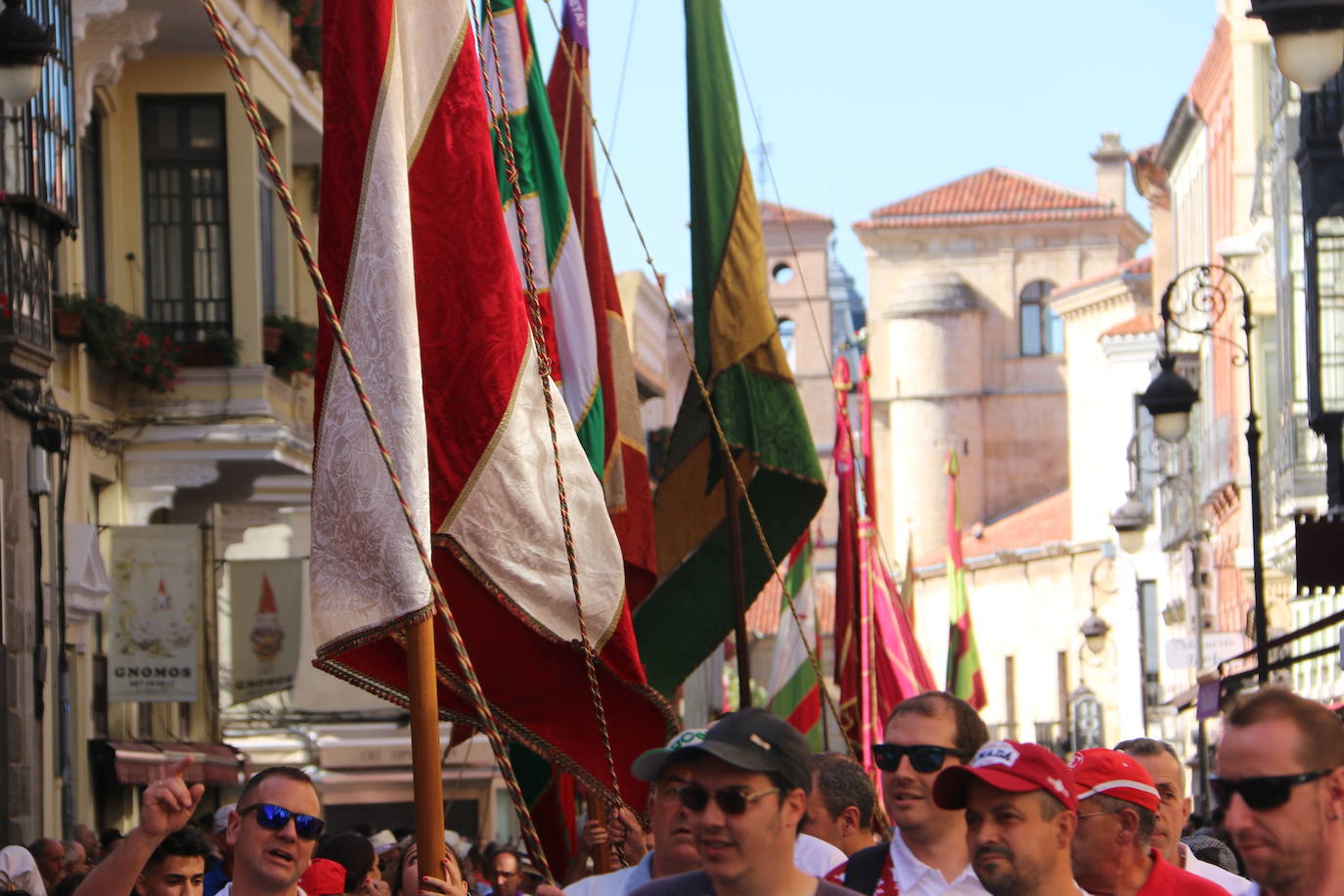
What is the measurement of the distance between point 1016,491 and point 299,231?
80259 mm

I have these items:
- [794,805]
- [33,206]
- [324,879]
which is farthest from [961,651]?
[794,805]

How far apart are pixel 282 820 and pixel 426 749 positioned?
45 cm

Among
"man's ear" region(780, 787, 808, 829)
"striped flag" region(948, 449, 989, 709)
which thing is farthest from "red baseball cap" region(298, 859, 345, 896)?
"striped flag" region(948, 449, 989, 709)

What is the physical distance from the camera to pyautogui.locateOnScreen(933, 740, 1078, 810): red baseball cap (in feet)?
18.2

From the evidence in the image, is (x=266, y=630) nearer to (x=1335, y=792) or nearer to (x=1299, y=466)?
(x=1299, y=466)

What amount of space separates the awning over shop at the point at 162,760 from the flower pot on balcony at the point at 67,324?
10.6ft

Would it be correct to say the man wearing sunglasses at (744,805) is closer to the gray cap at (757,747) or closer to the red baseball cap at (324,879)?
the gray cap at (757,747)

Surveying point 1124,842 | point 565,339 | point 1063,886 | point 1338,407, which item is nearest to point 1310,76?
point 565,339

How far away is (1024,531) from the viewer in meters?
76.4

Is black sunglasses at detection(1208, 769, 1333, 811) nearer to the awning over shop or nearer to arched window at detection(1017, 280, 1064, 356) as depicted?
the awning over shop

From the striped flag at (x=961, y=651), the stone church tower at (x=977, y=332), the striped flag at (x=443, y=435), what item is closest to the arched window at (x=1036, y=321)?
the stone church tower at (x=977, y=332)

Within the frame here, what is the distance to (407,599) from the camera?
23.2 ft

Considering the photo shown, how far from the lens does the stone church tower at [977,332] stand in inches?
3366

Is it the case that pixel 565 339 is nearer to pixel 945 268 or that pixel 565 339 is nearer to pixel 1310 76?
pixel 1310 76
